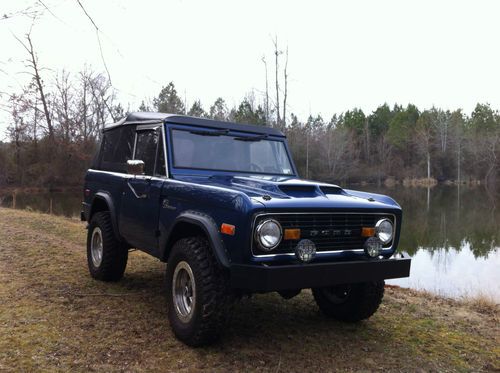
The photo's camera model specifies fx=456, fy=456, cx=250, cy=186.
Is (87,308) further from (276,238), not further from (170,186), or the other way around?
(276,238)

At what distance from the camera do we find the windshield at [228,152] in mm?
4984

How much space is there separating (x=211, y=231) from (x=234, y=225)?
0.26 m

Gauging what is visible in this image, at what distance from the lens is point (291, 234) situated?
12.0 feet

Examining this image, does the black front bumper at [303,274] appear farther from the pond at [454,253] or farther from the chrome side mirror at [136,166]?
the pond at [454,253]

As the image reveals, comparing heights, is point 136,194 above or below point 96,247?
above

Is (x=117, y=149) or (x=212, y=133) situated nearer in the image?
(x=212, y=133)

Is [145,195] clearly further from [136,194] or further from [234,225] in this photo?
[234,225]

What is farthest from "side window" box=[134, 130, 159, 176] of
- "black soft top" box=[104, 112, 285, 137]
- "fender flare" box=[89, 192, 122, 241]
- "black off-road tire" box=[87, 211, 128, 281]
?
"black off-road tire" box=[87, 211, 128, 281]

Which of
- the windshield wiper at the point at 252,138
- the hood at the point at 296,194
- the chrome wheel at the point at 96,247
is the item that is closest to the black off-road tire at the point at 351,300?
the hood at the point at 296,194

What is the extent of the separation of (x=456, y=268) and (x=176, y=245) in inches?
389

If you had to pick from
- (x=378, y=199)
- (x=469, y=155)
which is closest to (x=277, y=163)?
(x=378, y=199)

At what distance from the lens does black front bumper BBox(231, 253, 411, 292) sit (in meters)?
3.42

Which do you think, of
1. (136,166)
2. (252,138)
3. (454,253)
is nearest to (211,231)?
(136,166)

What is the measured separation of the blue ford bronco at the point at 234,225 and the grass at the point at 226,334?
0.29 meters
